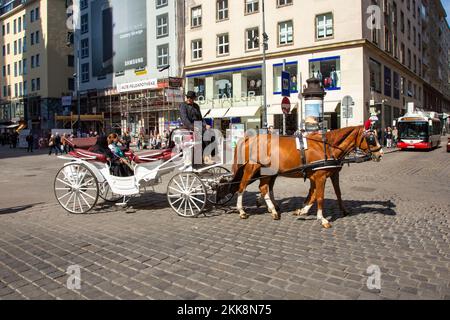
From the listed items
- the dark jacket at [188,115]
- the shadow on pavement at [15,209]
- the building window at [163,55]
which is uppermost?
the building window at [163,55]

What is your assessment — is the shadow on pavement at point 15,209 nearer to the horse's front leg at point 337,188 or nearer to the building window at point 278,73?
the horse's front leg at point 337,188

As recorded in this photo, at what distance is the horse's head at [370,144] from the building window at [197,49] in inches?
1302

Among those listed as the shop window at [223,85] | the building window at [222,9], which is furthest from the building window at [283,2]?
the shop window at [223,85]

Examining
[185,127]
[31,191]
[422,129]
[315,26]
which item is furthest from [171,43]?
[185,127]

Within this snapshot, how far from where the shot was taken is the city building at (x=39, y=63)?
5491 cm

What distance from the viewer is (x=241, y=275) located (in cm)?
426

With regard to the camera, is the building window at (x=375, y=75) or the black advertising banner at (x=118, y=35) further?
the black advertising banner at (x=118, y=35)

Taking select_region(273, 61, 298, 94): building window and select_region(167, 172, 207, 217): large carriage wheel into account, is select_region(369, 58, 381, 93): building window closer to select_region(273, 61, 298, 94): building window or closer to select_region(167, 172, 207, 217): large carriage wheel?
select_region(273, 61, 298, 94): building window

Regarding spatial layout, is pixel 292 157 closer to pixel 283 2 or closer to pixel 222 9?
pixel 283 2

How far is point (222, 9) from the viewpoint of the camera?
119ft

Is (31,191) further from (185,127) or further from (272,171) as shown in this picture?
(272,171)

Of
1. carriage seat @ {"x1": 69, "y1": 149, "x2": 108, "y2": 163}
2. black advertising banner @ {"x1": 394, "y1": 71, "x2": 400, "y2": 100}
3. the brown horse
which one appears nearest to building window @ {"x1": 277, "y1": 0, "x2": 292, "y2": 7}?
black advertising banner @ {"x1": 394, "y1": 71, "x2": 400, "y2": 100}

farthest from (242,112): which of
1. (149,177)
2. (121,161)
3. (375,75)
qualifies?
(149,177)
